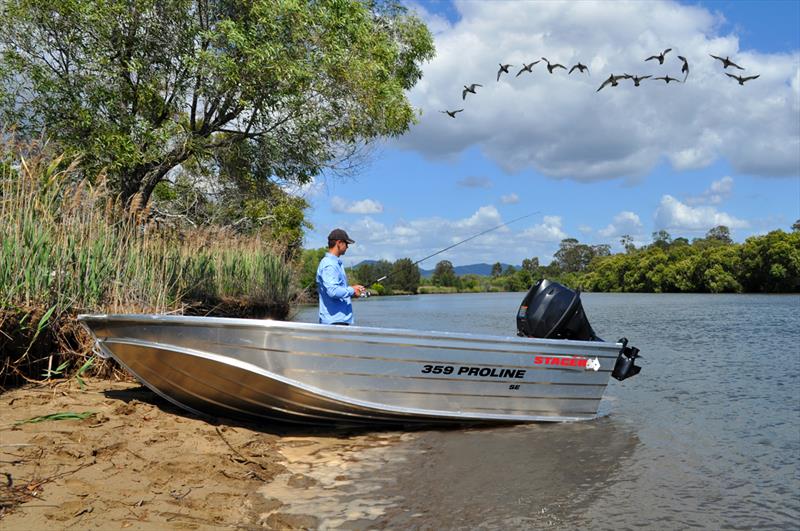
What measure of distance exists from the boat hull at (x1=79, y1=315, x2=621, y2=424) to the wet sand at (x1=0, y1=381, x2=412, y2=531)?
32 centimetres

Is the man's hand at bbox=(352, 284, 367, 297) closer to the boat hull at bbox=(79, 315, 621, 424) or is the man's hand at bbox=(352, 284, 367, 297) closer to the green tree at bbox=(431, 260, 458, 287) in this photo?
the boat hull at bbox=(79, 315, 621, 424)

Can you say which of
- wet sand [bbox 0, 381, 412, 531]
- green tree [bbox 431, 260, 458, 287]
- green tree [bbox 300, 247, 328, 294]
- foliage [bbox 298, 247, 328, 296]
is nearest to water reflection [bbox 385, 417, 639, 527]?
wet sand [bbox 0, 381, 412, 531]

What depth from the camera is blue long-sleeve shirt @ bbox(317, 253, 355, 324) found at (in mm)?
6277

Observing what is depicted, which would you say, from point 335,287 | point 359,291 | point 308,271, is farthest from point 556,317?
point 308,271

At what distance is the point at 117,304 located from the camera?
747 cm

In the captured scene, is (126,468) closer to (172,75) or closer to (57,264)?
(57,264)

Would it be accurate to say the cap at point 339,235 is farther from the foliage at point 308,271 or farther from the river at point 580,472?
the foliage at point 308,271

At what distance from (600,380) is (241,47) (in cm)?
732

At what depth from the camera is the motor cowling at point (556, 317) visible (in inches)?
282

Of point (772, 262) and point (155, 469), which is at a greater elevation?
point (772, 262)

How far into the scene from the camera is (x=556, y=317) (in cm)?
718

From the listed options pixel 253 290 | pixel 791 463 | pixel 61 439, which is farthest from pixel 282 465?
pixel 253 290

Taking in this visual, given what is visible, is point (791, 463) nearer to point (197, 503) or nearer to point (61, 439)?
point (197, 503)

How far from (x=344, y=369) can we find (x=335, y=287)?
2.61ft
